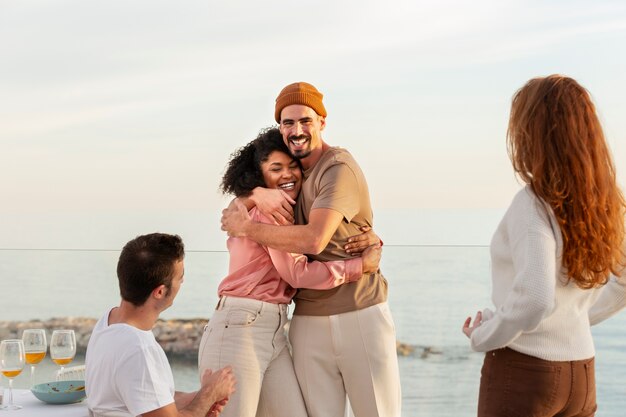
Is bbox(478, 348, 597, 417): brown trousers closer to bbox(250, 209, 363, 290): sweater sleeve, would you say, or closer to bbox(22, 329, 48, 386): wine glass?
bbox(250, 209, 363, 290): sweater sleeve

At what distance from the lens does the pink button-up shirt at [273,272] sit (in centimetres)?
287

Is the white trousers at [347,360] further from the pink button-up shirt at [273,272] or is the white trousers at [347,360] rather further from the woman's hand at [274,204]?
the woman's hand at [274,204]

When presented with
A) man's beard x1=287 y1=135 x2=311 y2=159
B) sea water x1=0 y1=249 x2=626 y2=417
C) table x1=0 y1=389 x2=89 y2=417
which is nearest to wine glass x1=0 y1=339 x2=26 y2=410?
table x1=0 y1=389 x2=89 y2=417

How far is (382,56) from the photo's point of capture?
10859 mm

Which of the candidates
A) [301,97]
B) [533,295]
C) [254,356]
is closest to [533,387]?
[533,295]

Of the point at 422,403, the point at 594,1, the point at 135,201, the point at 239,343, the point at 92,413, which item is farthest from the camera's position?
the point at 135,201

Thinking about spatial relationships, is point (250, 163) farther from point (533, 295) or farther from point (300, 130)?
point (533, 295)

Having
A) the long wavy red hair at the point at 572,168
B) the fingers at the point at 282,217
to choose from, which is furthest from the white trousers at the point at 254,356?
the long wavy red hair at the point at 572,168

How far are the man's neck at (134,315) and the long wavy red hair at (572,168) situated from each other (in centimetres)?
103

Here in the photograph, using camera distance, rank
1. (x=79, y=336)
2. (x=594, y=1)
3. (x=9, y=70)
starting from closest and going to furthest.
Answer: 1. (x=79, y=336)
2. (x=594, y=1)
3. (x=9, y=70)

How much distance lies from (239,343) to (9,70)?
404 inches

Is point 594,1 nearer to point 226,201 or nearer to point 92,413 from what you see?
point 226,201

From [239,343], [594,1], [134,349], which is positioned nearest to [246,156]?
[239,343]

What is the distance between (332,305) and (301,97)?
0.71 metres
